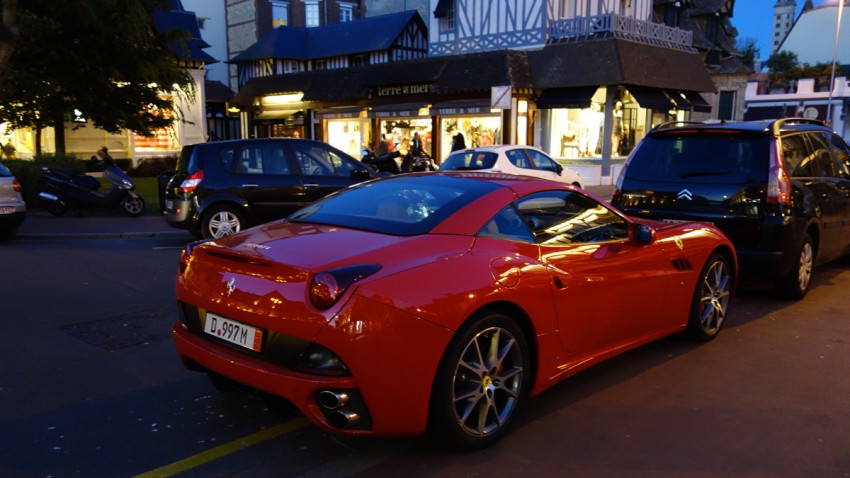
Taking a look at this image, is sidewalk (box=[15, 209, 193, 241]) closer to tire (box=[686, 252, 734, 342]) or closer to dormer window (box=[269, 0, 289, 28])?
tire (box=[686, 252, 734, 342])

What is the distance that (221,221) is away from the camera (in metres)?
10.2

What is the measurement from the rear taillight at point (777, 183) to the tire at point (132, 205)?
1207 centimetres

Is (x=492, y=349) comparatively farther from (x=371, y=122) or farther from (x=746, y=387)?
(x=371, y=122)

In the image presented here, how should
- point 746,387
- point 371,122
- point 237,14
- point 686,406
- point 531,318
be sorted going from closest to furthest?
point 531,318
point 686,406
point 746,387
point 371,122
point 237,14

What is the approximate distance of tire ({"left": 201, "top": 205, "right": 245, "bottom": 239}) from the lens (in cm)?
1009

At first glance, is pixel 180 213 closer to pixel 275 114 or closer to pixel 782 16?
pixel 275 114

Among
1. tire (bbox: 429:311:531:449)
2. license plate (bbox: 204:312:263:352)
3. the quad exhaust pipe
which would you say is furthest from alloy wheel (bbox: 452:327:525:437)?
license plate (bbox: 204:312:263:352)

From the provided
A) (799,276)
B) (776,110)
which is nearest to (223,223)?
(799,276)

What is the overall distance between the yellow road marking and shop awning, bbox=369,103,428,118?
21.4m

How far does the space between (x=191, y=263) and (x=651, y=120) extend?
23299 mm

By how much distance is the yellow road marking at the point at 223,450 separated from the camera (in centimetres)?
334

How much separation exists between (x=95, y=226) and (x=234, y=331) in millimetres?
10348

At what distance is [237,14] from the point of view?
131 ft

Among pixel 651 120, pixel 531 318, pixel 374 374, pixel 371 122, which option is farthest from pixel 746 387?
pixel 371 122
